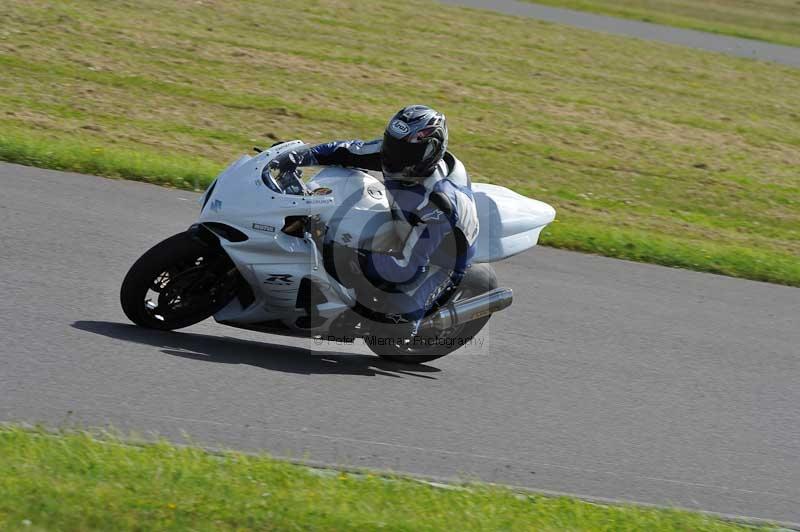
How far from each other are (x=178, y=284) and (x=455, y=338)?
1.91 meters

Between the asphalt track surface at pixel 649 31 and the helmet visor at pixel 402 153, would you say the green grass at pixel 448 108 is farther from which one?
the helmet visor at pixel 402 153

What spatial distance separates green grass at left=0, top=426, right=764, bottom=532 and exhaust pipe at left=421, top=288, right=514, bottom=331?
167cm

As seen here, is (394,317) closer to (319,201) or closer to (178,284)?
(319,201)

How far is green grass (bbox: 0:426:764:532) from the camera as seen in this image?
14.9ft

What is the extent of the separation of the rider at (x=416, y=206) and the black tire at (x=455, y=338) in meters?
0.26

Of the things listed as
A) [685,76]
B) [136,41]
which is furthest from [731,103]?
[136,41]

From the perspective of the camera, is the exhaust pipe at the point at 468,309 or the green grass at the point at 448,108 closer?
the exhaust pipe at the point at 468,309

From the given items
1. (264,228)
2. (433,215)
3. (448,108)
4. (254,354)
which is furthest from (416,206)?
(448,108)

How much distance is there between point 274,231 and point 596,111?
1044 cm

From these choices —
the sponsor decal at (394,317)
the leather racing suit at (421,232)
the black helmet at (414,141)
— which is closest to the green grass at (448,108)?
the leather racing suit at (421,232)

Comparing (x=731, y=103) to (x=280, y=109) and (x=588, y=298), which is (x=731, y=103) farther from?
(x=588, y=298)

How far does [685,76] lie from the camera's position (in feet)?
63.4

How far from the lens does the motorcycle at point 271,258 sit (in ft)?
20.9

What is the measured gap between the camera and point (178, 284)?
6.47m
